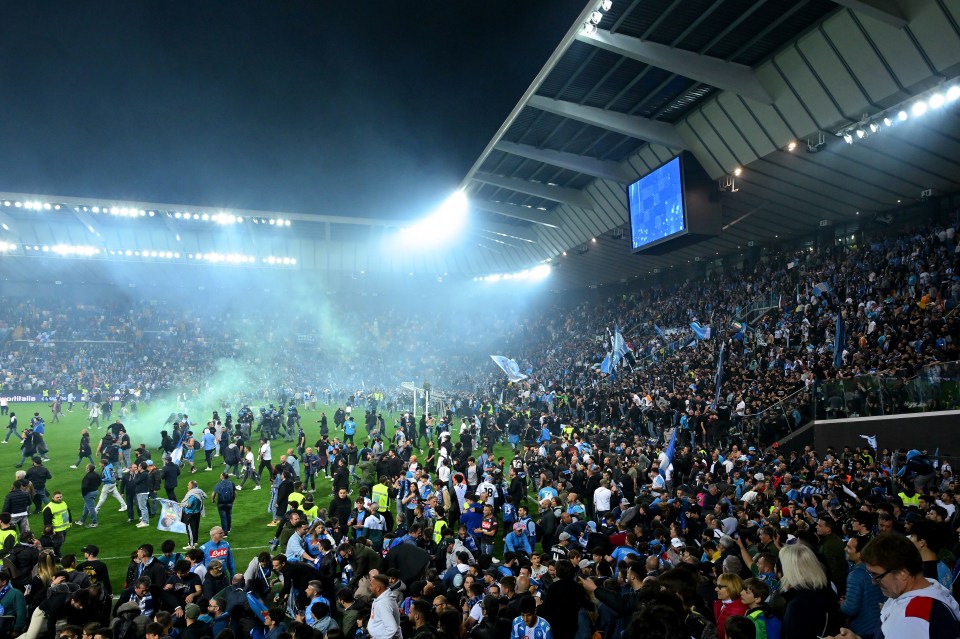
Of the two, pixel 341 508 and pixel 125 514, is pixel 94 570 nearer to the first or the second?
pixel 341 508

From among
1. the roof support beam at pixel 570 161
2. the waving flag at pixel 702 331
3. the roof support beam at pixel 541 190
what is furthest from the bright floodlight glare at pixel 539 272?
the waving flag at pixel 702 331

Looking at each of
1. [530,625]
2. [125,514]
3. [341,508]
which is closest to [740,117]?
[341,508]

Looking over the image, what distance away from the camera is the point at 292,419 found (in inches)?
1104

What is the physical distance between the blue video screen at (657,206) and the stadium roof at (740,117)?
4.31 feet

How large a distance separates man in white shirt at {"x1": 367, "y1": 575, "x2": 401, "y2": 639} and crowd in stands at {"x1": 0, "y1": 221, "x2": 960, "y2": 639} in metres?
0.02

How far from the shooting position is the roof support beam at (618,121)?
23.6 metres

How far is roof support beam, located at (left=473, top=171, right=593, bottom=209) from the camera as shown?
3334cm

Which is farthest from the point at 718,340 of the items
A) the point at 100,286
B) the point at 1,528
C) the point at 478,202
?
the point at 100,286

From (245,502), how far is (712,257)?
28.7 m

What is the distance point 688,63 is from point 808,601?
1760 centimetres

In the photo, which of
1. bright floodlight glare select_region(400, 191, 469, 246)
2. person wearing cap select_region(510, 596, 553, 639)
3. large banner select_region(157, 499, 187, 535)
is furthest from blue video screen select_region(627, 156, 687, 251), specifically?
person wearing cap select_region(510, 596, 553, 639)

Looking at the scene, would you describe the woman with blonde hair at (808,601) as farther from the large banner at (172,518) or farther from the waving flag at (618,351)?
the waving flag at (618,351)

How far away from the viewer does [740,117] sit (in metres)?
21.2

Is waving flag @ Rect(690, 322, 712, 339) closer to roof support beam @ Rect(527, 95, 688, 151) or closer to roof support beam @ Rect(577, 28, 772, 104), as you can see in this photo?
roof support beam @ Rect(527, 95, 688, 151)
